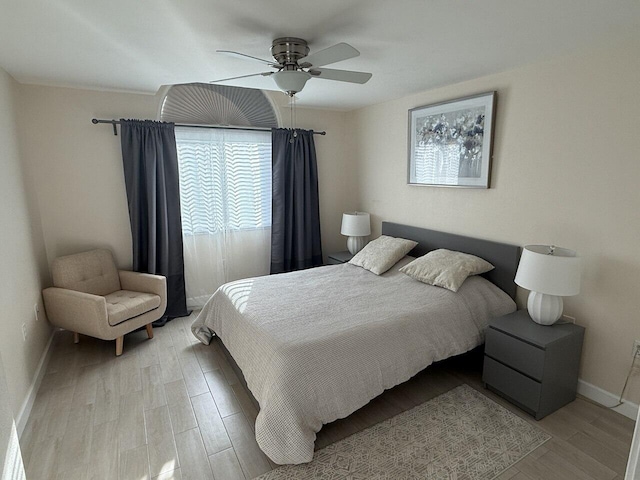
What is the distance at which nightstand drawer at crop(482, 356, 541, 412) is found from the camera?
2.29 m

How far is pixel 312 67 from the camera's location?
2246mm

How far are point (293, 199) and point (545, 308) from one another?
2.92 meters

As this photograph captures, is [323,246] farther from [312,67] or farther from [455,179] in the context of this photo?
[312,67]

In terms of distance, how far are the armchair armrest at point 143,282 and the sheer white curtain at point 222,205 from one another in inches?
22.7

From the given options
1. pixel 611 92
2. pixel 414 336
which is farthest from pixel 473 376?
pixel 611 92

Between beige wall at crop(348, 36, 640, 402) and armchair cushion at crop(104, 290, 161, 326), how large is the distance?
3095mm

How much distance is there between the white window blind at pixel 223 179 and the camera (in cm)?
390

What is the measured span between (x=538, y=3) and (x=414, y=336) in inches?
78.4

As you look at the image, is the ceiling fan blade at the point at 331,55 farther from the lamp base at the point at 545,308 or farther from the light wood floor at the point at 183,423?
the light wood floor at the point at 183,423

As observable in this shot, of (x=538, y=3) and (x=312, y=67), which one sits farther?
(x=312, y=67)

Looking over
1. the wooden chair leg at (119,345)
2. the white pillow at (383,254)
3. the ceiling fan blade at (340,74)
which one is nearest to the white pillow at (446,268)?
the white pillow at (383,254)

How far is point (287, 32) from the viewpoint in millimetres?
2059

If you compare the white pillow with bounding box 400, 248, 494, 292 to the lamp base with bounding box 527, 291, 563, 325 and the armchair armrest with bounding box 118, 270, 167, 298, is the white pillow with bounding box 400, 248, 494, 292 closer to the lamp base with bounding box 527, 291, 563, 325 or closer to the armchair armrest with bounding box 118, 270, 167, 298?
the lamp base with bounding box 527, 291, 563, 325

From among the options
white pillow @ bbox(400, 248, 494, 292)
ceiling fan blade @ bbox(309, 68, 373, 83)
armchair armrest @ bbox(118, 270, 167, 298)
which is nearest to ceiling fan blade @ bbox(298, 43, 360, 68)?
ceiling fan blade @ bbox(309, 68, 373, 83)
